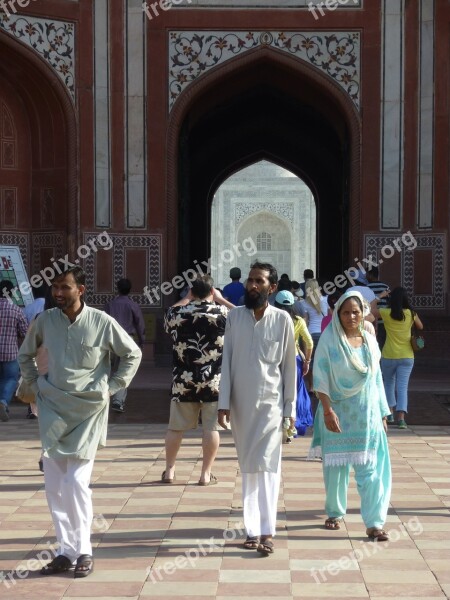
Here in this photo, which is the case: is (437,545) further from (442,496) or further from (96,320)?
(96,320)

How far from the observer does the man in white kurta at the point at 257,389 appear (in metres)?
4.75

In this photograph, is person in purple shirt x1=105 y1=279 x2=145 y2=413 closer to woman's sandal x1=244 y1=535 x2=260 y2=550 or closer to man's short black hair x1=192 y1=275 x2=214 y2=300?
man's short black hair x1=192 y1=275 x2=214 y2=300

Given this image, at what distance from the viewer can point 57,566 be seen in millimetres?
4297

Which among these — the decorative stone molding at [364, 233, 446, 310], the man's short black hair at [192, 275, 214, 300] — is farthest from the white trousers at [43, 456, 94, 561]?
the decorative stone molding at [364, 233, 446, 310]

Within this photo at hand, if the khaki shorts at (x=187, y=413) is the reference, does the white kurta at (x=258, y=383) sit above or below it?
above

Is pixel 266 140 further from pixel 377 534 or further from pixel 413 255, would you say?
pixel 377 534

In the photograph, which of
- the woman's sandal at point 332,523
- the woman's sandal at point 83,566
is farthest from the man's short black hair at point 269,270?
the woman's sandal at point 83,566

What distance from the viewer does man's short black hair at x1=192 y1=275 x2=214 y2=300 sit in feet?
20.7

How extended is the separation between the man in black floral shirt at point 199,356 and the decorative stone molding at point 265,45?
7.73 meters

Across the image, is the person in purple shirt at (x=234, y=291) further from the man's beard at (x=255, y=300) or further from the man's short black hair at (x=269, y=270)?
the man's beard at (x=255, y=300)

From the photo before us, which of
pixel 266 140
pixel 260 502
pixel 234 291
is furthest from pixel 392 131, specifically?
pixel 260 502

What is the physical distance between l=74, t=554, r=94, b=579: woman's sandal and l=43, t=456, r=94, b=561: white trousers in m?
0.03

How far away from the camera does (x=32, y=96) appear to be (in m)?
13.9

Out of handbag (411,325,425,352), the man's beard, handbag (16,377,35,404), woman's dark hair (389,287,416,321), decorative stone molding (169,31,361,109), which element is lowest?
handbag (411,325,425,352)
